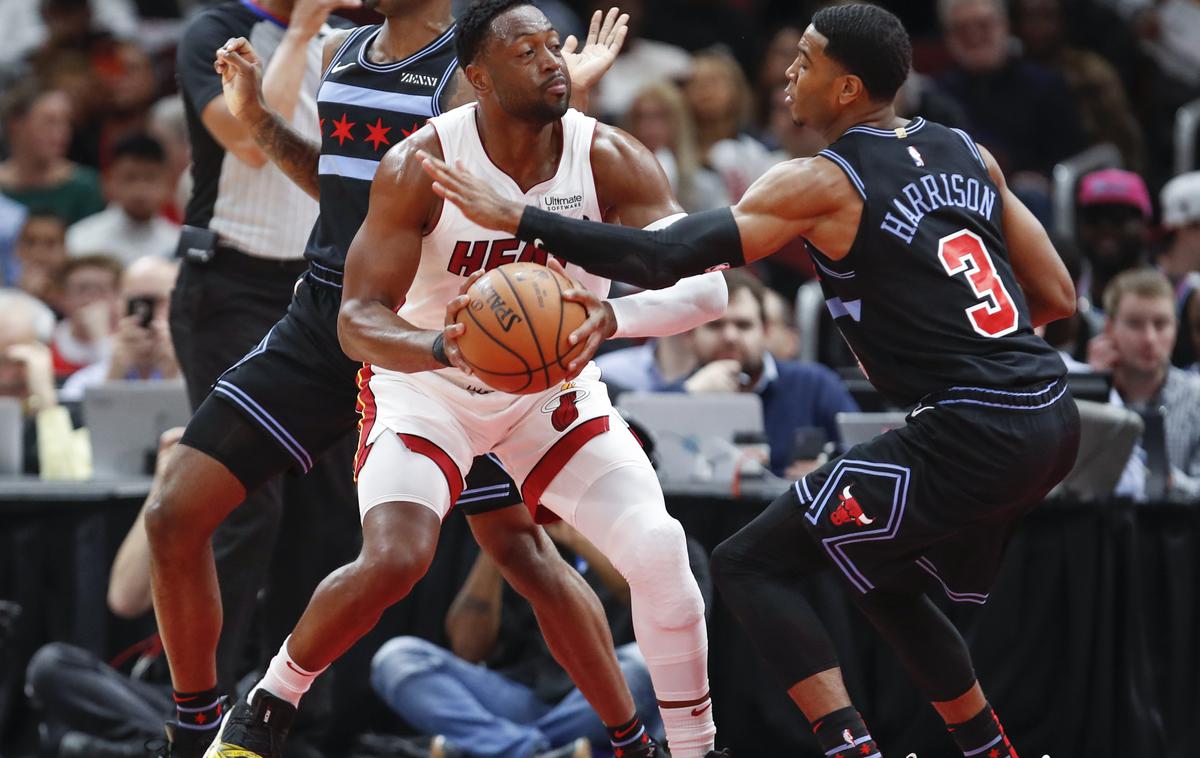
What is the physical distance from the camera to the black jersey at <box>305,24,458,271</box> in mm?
4805

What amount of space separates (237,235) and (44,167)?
6136 mm

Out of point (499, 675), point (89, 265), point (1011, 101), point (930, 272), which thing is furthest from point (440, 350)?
point (1011, 101)

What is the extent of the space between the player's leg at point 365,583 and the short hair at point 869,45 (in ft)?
4.92

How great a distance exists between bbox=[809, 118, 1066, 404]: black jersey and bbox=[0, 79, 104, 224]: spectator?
7.80 m

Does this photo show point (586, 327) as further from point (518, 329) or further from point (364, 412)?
point (364, 412)

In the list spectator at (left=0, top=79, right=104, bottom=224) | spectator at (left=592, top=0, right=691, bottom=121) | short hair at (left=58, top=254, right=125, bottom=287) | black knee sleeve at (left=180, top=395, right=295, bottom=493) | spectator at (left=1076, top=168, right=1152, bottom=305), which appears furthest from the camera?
spectator at (left=592, top=0, right=691, bottom=121)

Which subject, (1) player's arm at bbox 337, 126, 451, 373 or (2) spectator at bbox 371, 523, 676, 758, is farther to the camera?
(2) spectator at bbox 371, 523, 676, 758

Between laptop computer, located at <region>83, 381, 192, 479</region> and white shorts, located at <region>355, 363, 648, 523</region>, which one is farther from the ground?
white shorts, located at <region>355, 363, 648, 523</region>

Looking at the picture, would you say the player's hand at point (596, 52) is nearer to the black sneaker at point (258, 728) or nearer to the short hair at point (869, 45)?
the short hair at point (869, 45)

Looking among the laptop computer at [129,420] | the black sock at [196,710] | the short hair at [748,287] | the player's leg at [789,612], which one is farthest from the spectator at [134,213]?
the player's leg at [789,612]

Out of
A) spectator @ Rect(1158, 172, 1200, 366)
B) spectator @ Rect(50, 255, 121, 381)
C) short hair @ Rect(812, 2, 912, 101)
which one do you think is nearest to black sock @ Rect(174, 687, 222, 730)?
short hair @ Rect(812, 2, 912, 101)

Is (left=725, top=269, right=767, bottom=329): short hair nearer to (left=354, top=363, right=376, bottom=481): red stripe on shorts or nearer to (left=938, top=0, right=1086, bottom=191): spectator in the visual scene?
(left=354, top=363, right=376, bottom=481): red stripe on shorts

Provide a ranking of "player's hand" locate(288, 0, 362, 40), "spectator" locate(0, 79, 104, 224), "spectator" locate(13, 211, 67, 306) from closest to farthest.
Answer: "player's hand" locate(288, 0, 362, 40), "spectator" locate(13, 211, 67, 306), "spectator" locate(0, 79, 104, 224)

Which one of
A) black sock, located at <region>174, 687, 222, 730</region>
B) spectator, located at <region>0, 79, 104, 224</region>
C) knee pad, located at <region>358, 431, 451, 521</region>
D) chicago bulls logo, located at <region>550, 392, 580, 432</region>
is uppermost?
chicago bulls logo, located at <region>550, 392, 580, 432</region>
